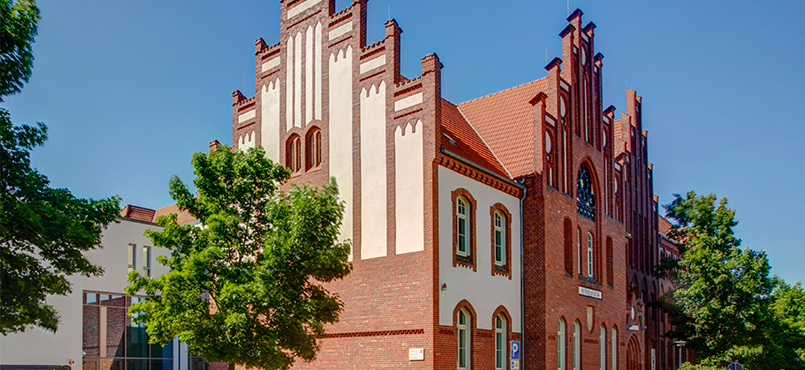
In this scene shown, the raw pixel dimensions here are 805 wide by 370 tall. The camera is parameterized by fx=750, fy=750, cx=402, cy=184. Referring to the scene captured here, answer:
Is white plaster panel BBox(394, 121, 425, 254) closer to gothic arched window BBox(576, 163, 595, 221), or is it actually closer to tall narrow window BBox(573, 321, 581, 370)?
tall narrow window BBox(573, 321, 581, 370)

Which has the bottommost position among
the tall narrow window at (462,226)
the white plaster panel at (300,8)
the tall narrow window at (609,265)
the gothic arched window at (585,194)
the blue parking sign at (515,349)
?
the blue parking sign at (515,349)

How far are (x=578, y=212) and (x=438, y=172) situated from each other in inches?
331

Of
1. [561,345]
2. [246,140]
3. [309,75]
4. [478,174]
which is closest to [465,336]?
[478,174]

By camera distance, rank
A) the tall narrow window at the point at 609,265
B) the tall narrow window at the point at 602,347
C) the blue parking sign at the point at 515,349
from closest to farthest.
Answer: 1. the blue parking sign at the point at 515,349
2. the tall narrow window at the point at 602,347
3. the tall narrow window at the point at 609,265

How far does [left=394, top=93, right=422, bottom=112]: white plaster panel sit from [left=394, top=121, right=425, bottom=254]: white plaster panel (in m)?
0.58

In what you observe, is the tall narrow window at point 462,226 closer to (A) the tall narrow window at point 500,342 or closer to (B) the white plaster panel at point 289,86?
(A) the tall narrow window at point 500,342

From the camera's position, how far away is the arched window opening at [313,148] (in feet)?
78.6

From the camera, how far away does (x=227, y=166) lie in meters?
18.2

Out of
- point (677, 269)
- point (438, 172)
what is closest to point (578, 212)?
point (438, 172)

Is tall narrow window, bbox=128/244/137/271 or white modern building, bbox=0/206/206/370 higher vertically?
tall narrow window, bbox=128/244/137/271

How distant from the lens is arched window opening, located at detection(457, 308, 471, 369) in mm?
20953

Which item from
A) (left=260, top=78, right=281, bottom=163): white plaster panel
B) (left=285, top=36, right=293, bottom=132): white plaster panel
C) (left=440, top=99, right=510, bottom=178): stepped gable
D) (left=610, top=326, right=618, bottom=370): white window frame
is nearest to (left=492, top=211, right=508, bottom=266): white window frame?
(left=440, top=99, right=510, bottom=178): stepped gable

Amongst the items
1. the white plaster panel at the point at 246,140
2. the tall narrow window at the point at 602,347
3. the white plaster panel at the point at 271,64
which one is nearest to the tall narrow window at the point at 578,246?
the tall narrow window at the point at 602,347

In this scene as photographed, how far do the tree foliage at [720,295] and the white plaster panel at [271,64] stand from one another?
66.7 ft
